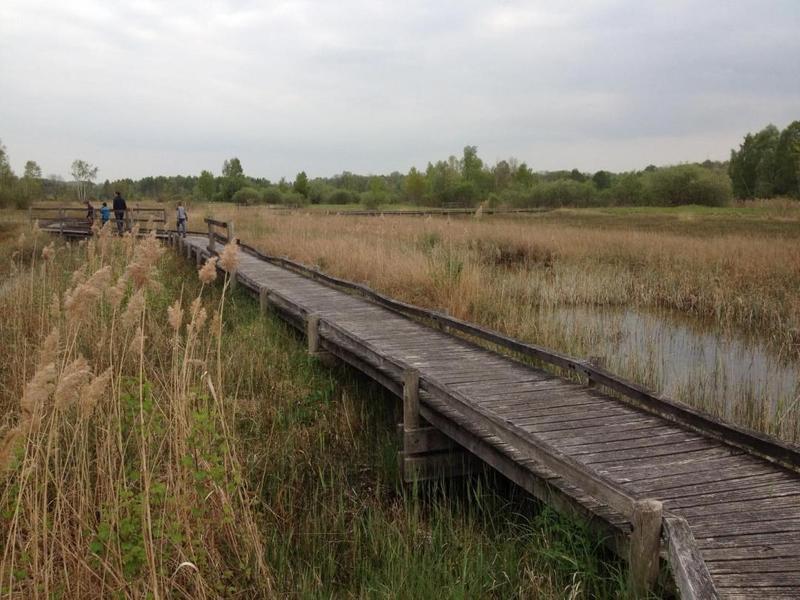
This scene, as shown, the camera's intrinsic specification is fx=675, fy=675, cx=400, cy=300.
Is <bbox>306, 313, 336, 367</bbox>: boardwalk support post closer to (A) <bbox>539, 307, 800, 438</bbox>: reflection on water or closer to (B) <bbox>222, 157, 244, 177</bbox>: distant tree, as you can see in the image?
(A) <bbox>539, 307, 800, 438</bbox>: reflection on water

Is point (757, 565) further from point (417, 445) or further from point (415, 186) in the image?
point (415, 186)

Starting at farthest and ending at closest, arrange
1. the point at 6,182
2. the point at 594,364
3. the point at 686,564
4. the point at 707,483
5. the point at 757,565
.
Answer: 1. the point at 6,182
2. the point at 594,364
3. the point at 707,483
4. the point at 757,565
5. the point at 686,564

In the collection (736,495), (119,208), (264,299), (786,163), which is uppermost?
(786,163)

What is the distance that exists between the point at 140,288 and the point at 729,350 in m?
8.63

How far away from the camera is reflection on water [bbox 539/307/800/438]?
22.3 feet

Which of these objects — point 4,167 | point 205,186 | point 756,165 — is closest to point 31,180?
point 4,167

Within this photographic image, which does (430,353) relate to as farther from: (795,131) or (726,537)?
(795,131)

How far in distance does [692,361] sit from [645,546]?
648 centimetres

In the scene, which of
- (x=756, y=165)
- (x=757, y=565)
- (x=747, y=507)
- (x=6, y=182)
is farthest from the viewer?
(x=756, y=165)

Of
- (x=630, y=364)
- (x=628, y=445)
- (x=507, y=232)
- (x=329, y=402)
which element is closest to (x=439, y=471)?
(x=628, y=445)

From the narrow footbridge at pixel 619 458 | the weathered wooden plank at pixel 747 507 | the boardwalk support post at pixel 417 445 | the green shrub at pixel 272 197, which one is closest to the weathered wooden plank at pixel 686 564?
the narrow footbridge at pixel 619 458

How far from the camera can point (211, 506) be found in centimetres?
379

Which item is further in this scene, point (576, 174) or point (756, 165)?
point (576, 174)

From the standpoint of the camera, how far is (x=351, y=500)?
5160 millimetres
